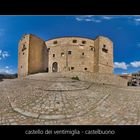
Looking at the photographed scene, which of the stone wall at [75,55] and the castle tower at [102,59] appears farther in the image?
the castle tower at [102,59]

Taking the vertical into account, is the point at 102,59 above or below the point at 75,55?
below

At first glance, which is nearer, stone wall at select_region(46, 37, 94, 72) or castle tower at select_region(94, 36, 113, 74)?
stone wall at select_region(46, 37, 94, 72)

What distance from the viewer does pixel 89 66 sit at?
44.7ft

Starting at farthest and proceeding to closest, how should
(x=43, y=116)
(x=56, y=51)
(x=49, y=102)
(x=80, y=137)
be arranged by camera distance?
(x=56, y=51) < (x=49, y=102) < (x=43, y=116) < (x=80, y=137)
